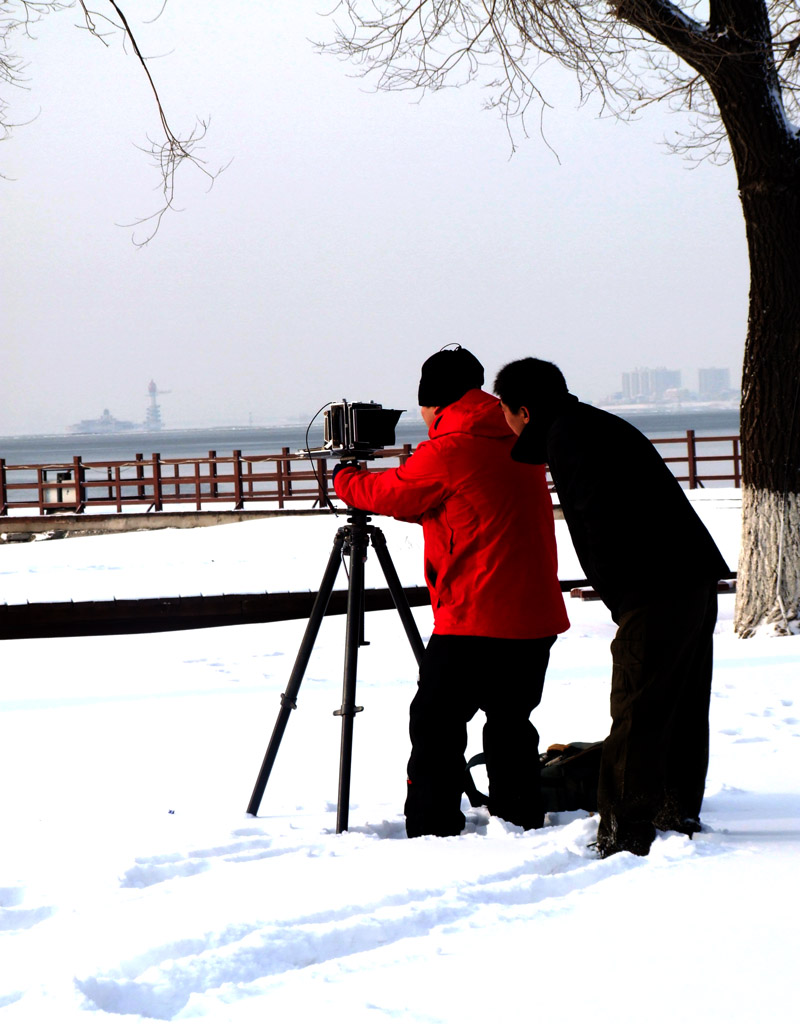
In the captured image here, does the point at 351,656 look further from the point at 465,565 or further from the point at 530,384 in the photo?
the point at 530,384

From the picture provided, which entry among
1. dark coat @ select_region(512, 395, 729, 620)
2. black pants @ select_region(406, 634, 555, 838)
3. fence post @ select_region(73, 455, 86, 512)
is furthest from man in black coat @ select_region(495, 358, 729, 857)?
fence post @ select_region(73, 455, 86, 512)

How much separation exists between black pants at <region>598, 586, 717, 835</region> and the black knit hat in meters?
0.75

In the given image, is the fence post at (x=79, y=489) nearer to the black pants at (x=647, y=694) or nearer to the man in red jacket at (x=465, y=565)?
the man in red jacket at (x=465, y=565)

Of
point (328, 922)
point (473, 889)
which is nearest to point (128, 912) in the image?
point (328, 922)

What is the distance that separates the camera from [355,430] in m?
3.06

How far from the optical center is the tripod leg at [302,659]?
3.27m

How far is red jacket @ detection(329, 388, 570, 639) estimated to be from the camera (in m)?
2.90

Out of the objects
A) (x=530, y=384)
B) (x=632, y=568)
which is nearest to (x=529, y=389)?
(x=530, y=384)

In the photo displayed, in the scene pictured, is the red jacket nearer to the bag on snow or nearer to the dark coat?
the dark coat

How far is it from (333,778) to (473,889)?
135 centimetres

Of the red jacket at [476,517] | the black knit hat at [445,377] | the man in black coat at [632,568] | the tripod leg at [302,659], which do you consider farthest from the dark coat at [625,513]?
the tripod leg at [302,659]

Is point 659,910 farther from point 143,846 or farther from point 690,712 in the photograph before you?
point 143,846

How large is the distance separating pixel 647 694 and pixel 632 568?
1.02ft

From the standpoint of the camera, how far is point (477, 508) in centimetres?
291
